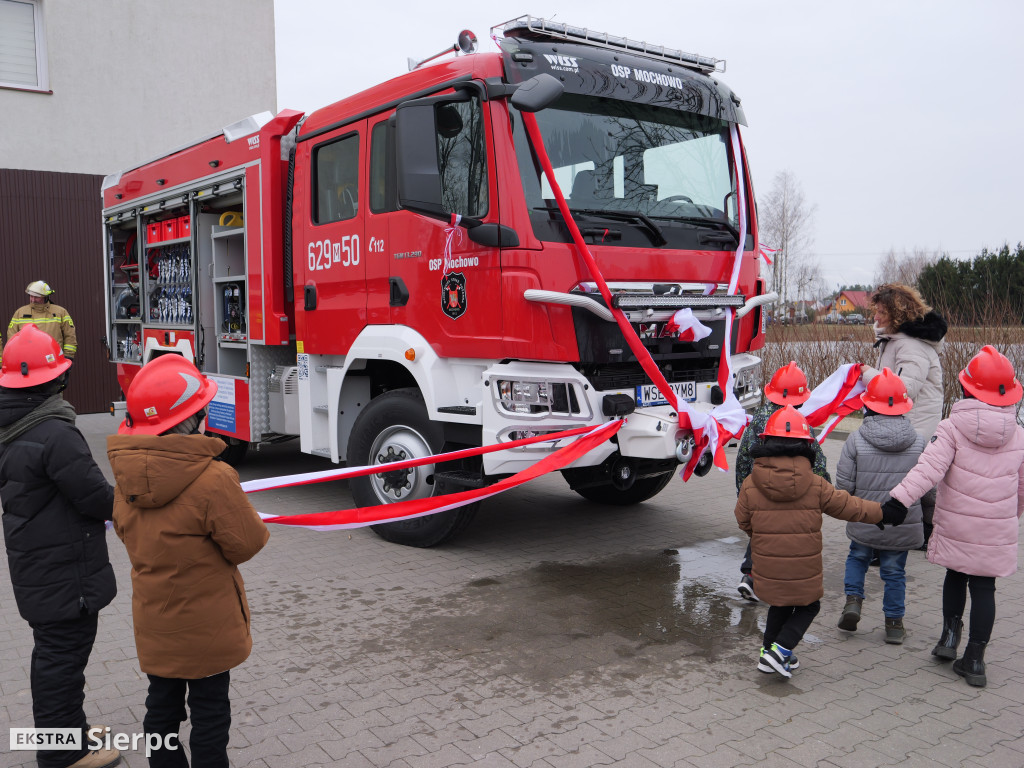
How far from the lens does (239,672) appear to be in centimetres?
410

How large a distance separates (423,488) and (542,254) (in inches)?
75.1

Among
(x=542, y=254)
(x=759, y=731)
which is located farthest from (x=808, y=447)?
(x=542, y=254)

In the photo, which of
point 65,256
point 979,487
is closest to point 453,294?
point 979,487

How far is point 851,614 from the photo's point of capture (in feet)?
14.8

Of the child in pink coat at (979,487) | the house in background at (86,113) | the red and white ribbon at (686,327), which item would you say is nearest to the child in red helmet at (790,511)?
the child in pink coat at (979,487)

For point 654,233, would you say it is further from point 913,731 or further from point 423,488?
point 913,731

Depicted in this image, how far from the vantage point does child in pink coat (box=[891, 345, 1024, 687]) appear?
3.90 meters

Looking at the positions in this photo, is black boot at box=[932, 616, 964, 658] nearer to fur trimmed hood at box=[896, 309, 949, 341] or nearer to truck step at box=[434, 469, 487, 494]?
fur trimmed hood at box=[896, 309, 949, 341]

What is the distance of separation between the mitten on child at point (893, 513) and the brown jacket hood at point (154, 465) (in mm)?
3012

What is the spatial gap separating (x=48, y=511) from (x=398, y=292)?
3178mm

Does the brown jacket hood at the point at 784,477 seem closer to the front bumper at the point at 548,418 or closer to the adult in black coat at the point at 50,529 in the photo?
the front bumper at the point at 548,418

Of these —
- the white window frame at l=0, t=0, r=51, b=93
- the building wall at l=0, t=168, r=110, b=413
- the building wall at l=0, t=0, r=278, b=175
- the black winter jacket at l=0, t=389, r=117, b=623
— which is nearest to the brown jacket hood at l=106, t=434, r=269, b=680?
the black winter jacket at l=0, t=389, r=117, b=623

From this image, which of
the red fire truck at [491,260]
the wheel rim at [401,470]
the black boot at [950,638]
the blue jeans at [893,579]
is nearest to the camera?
the black boot at [950,638]

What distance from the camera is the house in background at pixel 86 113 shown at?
42.8ft
